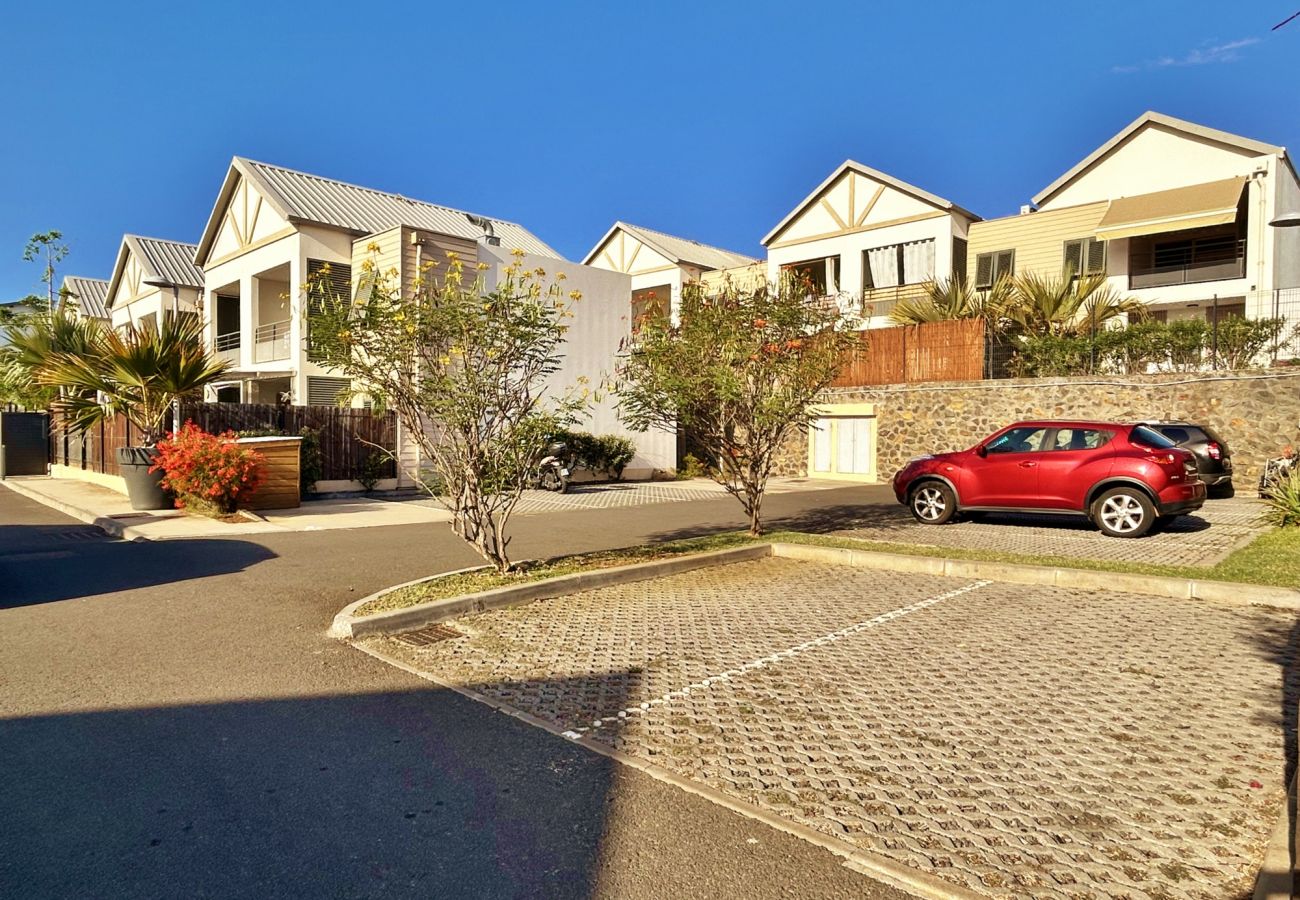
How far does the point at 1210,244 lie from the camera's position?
2497cm

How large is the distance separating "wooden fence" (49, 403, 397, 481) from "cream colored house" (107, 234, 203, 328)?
49.1 ft

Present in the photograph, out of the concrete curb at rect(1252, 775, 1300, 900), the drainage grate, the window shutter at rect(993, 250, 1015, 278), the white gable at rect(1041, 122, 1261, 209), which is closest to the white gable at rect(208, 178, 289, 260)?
the drainage grate

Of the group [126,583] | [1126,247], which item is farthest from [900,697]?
[1126,247]

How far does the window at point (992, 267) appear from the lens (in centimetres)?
2741

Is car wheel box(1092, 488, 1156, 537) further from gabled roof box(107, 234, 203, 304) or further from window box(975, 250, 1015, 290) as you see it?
gabled roof box(107, 234, 203, 304)

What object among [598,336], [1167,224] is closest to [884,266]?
[1167,224]

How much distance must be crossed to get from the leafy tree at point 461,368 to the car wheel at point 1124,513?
814 centimetres

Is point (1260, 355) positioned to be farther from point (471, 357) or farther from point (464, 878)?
point (464, 878)

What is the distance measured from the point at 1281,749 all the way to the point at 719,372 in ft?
21.9

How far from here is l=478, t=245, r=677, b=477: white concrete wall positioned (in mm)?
21688

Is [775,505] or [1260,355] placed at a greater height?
[1260,355]

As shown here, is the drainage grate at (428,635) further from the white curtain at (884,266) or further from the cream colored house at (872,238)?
the white curtain at (884,266)

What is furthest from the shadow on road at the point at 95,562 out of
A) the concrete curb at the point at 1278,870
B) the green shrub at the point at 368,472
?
the concrete curb at the point at 1278,870

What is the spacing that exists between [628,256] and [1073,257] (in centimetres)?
2020
